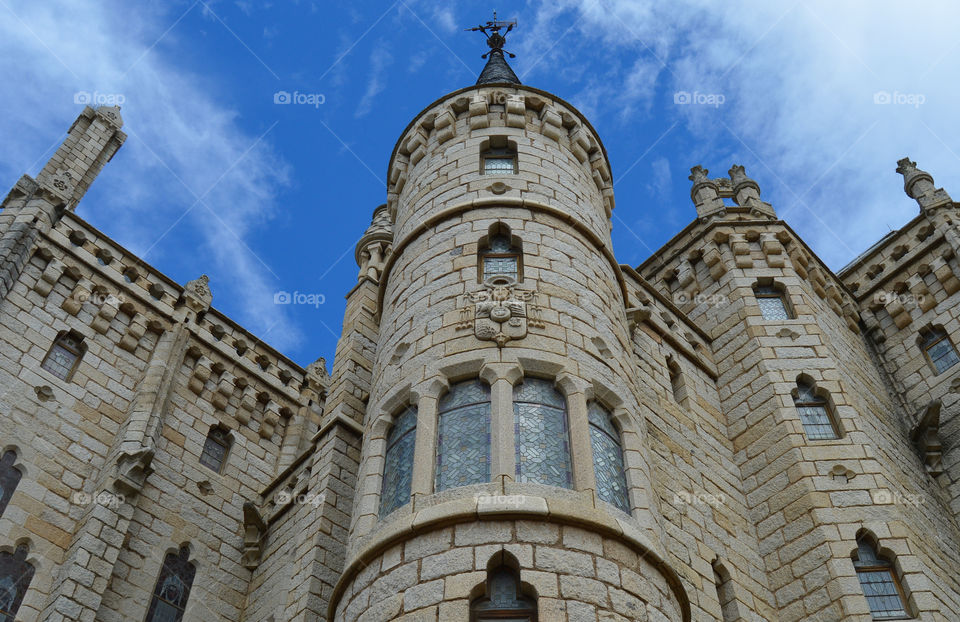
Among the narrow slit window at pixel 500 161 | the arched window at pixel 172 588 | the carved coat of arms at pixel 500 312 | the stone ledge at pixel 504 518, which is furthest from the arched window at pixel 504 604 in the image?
the narrow slit window at pixel 500 161

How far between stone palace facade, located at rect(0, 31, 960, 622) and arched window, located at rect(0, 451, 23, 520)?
1.7 inches

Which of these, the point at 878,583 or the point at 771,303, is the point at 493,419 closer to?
the point at 878,583

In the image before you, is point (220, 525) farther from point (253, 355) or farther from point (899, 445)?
point (899, 445)

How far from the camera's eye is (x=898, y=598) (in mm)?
12578

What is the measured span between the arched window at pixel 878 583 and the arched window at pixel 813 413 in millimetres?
2270

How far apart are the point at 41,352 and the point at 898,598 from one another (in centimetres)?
1351

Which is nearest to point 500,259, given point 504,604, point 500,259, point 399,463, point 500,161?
point 500,259

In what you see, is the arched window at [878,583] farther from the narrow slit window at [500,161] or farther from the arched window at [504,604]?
the narrow slit window at [500,161]

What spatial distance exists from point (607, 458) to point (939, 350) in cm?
1128

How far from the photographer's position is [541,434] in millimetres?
10539

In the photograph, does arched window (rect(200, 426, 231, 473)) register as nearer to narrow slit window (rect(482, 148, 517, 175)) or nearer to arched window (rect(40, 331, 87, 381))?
arched window (rect(40, 331, 87, 381))

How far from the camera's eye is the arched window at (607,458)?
1038 centimetres

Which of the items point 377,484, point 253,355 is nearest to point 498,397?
point 377,484

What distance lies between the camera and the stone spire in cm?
2131
